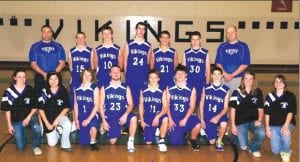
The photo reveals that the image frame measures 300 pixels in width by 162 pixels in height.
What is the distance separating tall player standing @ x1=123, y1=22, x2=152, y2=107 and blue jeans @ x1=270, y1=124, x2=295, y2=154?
257 centimetres

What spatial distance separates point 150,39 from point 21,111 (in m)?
7.49

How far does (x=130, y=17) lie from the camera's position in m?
13.3

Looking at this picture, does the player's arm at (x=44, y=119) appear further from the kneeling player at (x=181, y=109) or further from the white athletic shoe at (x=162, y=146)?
the kneeling player at (x=181, y=109)

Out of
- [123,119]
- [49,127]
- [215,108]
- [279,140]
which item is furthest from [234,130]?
[49,127]

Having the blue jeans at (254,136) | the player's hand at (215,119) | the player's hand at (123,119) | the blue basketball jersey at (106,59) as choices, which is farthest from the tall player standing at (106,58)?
the blue jeans at (254,136)

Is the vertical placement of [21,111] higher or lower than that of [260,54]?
lower

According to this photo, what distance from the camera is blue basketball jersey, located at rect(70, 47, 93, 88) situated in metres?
7.55

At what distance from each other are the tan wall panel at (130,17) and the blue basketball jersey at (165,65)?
592cm

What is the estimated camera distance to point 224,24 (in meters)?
13.3

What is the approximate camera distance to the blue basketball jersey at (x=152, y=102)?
6773 millimetres

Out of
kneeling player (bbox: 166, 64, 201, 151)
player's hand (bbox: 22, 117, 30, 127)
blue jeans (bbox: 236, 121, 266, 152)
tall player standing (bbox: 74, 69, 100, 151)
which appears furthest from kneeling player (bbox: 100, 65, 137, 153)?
blue jeans (bbox: 236, 121, 266, 152)

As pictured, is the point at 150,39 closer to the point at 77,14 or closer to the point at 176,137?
the point at 77,14

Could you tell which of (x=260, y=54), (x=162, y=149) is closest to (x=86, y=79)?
(x=162, y=149)

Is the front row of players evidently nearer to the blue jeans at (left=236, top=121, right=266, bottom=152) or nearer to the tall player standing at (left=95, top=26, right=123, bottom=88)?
the blue jeans at (left=236, top=121, right=266, bottom=152)
